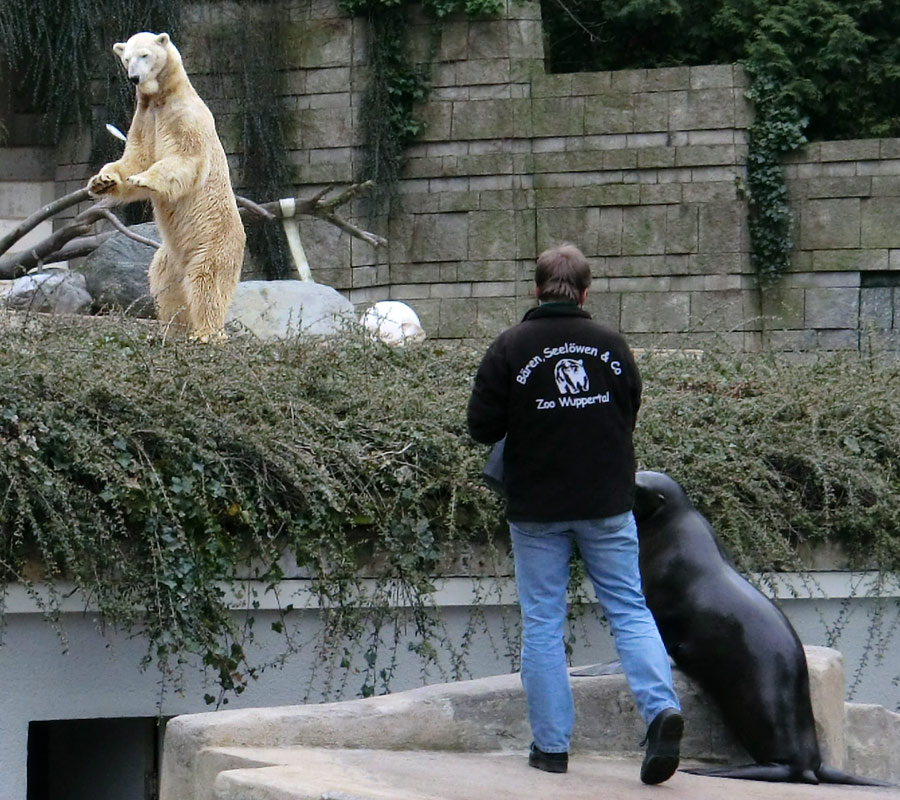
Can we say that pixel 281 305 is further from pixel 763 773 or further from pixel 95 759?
pixel 763 773

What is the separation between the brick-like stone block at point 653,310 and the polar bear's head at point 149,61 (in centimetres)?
738

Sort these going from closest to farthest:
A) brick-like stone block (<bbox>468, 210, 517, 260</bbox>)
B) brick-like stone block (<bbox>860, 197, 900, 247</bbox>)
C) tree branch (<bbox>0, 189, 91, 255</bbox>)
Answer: tree branch (<bbox>0, 189, 91, 255</bbox>), brick-like stone block (<bbox>860, 197, 900, 247</bbox>), brick-like stone block (<bbox>468, 210, 517, 260</bbox>)

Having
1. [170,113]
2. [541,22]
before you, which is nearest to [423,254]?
[541,22]

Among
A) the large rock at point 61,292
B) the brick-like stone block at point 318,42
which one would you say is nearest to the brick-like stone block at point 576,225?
the brick-like stone block at point 318,42

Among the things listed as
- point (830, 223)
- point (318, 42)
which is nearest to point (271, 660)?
point (830, 223)

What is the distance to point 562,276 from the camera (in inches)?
142

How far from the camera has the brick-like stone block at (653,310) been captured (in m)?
13.3

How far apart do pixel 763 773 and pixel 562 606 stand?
94 centimetres

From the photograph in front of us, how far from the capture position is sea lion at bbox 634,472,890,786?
406cm

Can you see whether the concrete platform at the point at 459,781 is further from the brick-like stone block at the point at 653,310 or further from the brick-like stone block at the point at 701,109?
the brick-like stone block at the point at 701,109

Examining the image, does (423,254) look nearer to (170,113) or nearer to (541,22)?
(541,22)

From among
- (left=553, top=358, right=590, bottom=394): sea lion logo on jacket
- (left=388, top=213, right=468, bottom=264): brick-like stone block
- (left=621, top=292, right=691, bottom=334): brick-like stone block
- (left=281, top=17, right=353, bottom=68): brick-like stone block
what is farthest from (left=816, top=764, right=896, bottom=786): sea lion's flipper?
(left=281, top=17, right=353, bottom=68): brick-like stone block

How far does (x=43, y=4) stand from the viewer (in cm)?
1341

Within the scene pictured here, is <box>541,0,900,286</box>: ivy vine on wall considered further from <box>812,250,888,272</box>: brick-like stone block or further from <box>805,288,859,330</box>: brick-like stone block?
<box>805,288,859,330</box>: brick-like stone block
